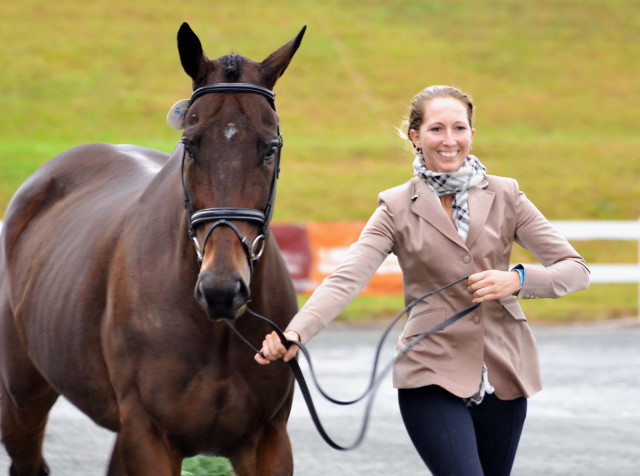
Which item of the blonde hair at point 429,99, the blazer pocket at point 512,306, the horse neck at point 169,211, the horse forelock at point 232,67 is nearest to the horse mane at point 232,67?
the horse forelock at point 232,67

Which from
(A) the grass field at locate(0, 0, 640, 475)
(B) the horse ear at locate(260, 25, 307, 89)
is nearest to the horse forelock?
(B) the horse ear at locate(260, 25, 307, 89)

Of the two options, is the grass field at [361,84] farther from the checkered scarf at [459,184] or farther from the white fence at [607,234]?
the checkered scarf at [459,184]

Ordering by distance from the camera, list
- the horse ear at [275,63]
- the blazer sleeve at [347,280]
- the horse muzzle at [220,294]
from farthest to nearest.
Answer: the horse ear at [275,63] → the blazer sleeve at [347,280] → the horse muzzle at [220,294]

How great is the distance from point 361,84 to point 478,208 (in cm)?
3010

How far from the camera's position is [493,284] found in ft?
11.6

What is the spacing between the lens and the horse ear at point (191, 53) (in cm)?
368

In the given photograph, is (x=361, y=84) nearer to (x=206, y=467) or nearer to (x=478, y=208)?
(x=206, y=467)

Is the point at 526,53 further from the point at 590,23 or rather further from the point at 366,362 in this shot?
the point at 366,362

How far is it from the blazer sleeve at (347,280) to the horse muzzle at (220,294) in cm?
34

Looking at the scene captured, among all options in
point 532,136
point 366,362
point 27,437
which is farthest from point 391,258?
point 532,136

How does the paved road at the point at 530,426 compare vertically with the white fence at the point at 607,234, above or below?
below

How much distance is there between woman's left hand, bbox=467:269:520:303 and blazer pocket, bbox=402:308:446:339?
Answer: 0.21m

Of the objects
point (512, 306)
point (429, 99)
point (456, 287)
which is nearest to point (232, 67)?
point (429, 99)

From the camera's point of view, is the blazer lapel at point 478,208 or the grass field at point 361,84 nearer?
the blazer lapel at point 478,208
